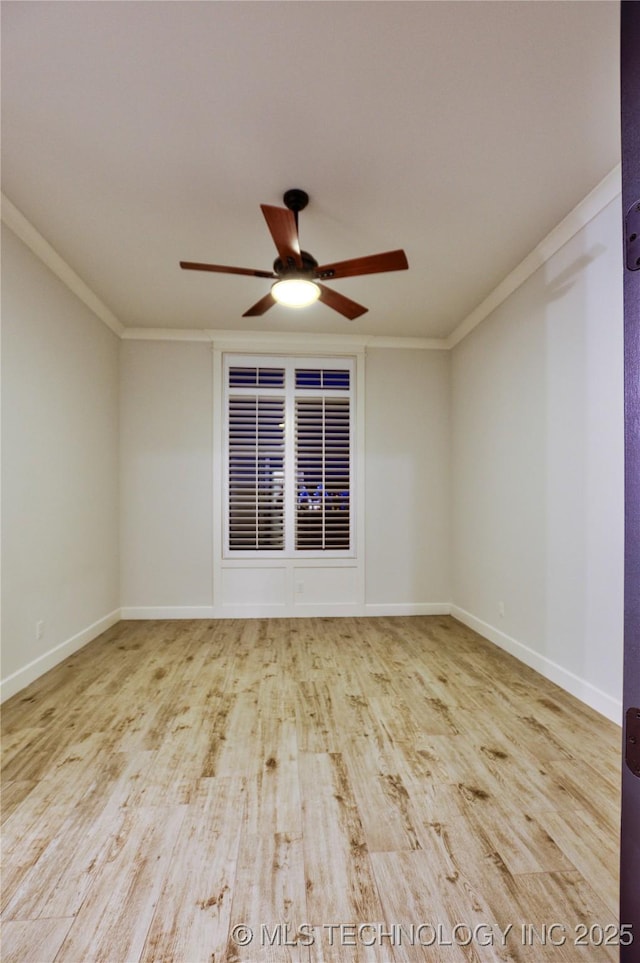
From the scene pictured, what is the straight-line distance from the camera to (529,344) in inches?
137

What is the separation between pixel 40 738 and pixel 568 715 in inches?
109

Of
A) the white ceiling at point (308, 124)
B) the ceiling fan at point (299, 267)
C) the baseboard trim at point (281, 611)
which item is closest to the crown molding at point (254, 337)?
the white ceiling at point (308, 124)

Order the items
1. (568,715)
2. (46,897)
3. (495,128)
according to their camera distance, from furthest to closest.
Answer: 1. (568,715)
2. (495,128)
3. (46,897)

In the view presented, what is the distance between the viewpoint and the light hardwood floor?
1313mm

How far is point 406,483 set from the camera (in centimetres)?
505

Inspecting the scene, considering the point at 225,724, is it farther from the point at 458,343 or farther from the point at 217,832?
the point at 458,343

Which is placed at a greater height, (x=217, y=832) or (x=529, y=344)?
(x=529, y=344)

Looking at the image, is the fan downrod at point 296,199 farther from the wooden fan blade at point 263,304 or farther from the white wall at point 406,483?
the white wall at point 406,483

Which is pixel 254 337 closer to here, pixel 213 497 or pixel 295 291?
pixel 213 497

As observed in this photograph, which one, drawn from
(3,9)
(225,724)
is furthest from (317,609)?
(3,9)

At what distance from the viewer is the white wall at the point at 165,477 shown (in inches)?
189

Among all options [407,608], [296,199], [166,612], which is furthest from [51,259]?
[407,608]

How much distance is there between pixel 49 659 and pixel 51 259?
2784 millimetres

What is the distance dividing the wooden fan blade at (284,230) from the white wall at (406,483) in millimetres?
2609
